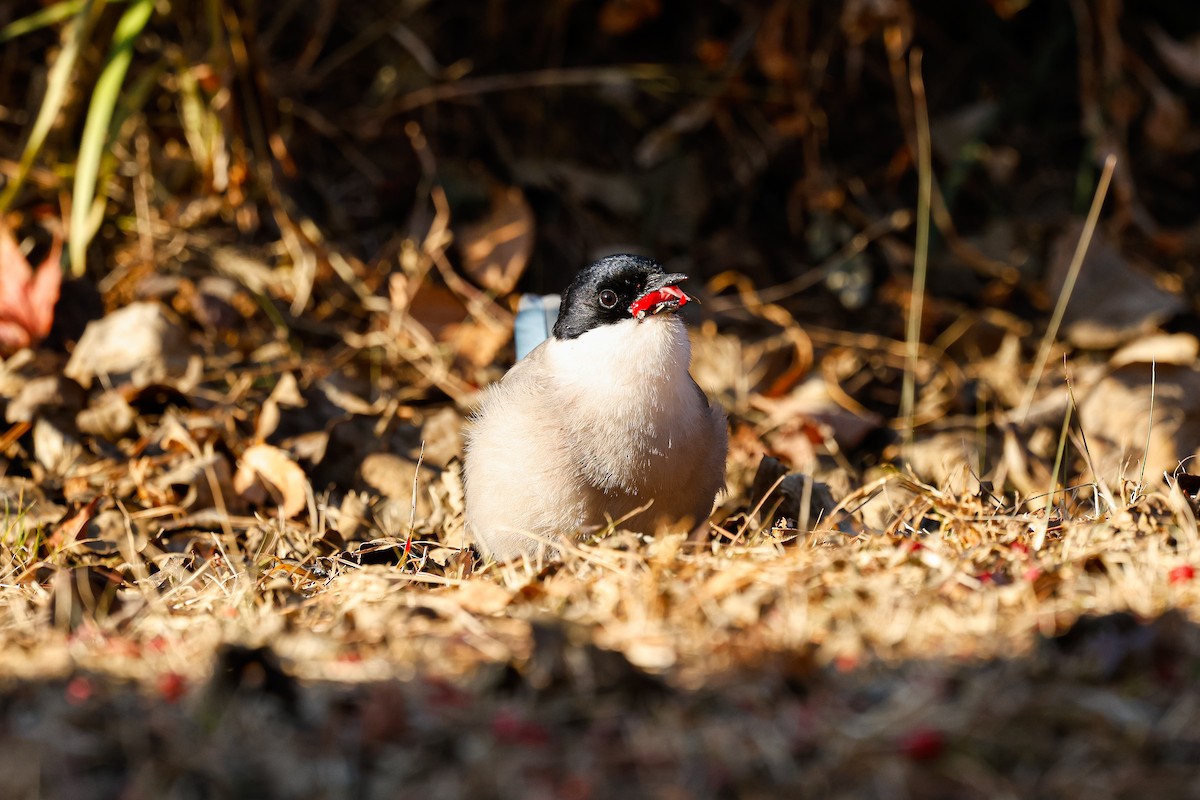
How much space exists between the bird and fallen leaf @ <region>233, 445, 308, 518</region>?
63cm

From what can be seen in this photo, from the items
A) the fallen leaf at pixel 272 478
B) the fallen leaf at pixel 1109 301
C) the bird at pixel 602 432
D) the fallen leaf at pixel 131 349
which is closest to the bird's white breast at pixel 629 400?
the bird at pixel 602 432

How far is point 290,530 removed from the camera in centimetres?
393

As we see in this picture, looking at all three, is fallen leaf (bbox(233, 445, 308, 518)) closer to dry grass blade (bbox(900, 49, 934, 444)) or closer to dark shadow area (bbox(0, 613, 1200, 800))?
dark shadow area (bbox(0, 613, 1200, 800))

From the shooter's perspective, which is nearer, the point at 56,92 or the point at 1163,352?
the point at 56,92

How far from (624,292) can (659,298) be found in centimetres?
11

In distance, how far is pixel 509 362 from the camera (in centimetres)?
550

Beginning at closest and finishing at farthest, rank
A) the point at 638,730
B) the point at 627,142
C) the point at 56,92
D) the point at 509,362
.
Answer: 1. the point at 638,730
2. the point at 56,92
3. the point at 509,362
4. the point at 627,142

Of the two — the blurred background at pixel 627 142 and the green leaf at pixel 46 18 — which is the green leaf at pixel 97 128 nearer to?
the green leaf at pixel 46 18

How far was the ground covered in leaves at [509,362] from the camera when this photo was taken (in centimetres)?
201

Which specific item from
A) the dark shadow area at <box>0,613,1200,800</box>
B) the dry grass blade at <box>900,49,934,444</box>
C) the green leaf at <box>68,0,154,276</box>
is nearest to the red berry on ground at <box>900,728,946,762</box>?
the dark shadow area at <box>0,613,1200,800</box>

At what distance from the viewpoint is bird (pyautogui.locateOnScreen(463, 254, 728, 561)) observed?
3523 mm

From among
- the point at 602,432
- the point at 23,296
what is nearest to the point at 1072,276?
the point at 602,432

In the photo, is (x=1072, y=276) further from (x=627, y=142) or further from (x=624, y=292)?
(x=627, y=142)

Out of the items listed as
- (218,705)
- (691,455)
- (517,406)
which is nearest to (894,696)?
(218,705)
